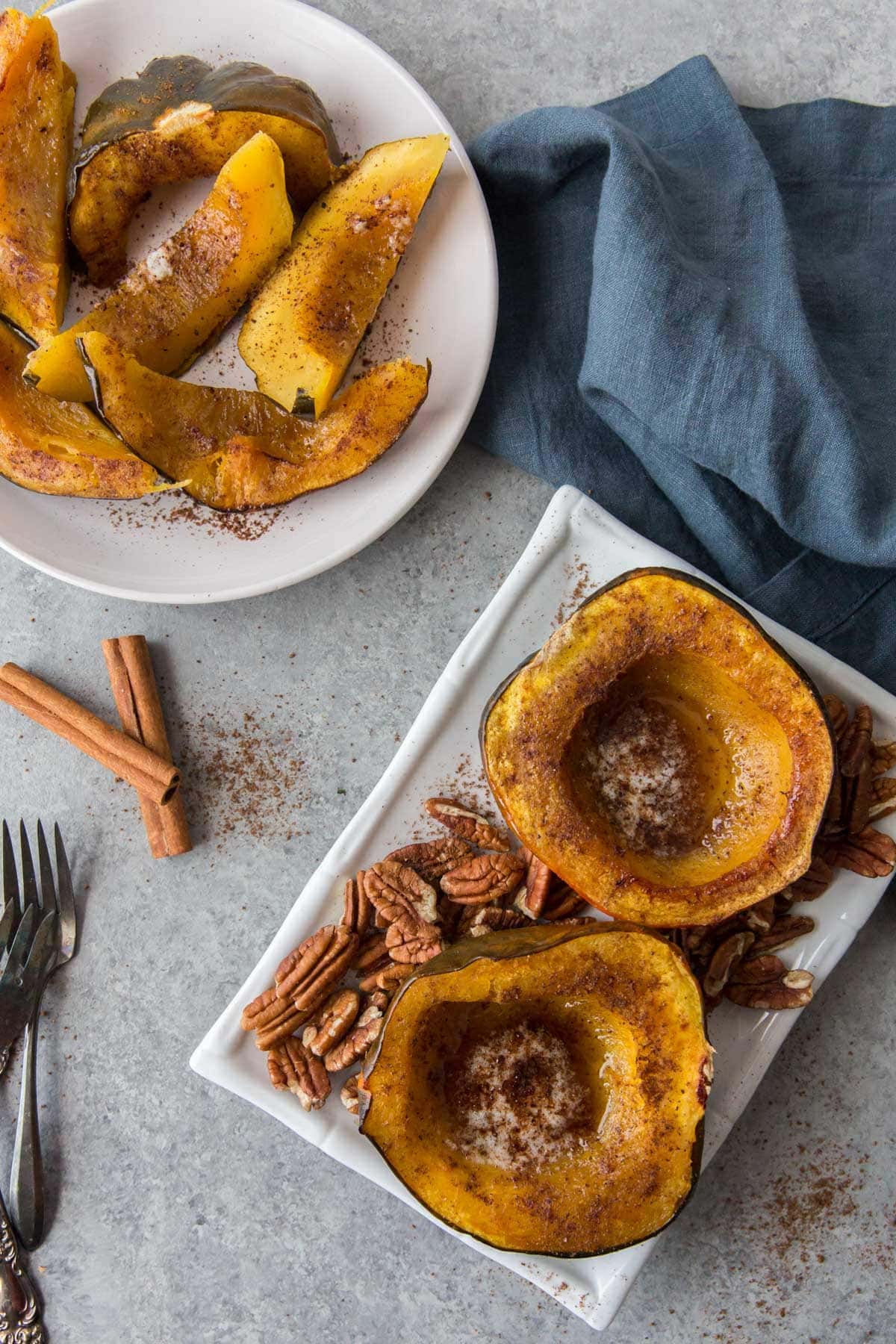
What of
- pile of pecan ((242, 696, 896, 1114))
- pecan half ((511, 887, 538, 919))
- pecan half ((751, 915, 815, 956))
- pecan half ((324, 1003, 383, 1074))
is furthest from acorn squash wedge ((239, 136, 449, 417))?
pecan half ((751, 915, 815, 956))

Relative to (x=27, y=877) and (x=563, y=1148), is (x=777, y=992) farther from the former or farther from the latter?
(x=27, y=877)

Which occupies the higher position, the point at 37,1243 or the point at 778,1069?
the point at 37,1243

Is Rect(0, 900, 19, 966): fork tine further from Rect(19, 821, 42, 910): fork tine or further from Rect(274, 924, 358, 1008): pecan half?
Rect(274, 924, 358, 1008): pecan half

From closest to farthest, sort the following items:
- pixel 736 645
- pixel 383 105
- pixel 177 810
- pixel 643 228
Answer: pixel 736 645, pixel 643 228, pixel 383 105, pixel 177 810

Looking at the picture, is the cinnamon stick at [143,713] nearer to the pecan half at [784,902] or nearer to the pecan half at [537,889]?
the pecan half at [537,889]

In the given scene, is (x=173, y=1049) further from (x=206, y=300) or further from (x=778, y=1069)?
(x=206, y=300)

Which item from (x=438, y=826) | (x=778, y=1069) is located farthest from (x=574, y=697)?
(x=778, y=1069)
